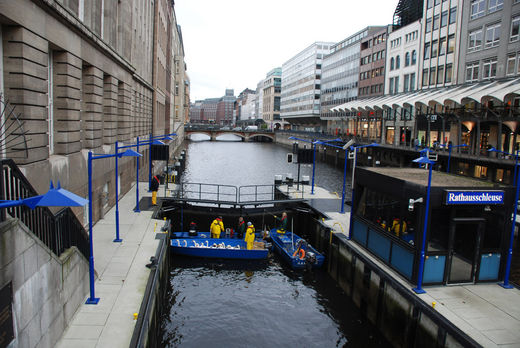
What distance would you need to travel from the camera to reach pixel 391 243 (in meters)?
16.0

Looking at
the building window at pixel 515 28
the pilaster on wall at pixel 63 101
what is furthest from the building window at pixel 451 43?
the pilaster on wall at pixel 63 101

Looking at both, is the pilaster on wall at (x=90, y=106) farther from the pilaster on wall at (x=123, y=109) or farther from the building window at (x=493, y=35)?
the building window at (x=493, y=35)

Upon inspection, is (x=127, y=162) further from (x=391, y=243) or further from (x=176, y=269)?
(x=391, y=243)

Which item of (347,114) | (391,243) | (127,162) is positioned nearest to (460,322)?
(391,243)

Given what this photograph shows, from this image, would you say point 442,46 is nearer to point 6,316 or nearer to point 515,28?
point 515,28

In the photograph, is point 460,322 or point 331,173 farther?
point 331,173

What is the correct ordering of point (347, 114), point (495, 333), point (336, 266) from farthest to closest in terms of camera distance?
point (347, 114)
point (336, 266)
point (495, 333)

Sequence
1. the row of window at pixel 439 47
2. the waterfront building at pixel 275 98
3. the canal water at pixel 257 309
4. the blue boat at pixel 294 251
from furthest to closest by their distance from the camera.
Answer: the waterfront building at pixel 275 98 → the row of window at pixel 439 47 → the blue boat at pixel 294 251 → the canal water at pixel 257 309

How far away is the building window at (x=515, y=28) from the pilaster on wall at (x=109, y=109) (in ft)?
137

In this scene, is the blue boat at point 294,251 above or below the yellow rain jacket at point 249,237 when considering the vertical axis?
below

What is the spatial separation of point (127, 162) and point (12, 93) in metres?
18.3

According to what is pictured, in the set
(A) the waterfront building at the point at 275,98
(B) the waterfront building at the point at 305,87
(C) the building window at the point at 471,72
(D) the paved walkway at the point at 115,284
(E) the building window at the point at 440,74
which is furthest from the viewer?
(A) the waterfront building at the point at 275,98

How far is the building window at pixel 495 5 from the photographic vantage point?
151ft

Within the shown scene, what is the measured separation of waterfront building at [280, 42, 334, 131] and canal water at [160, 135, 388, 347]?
105 metres
